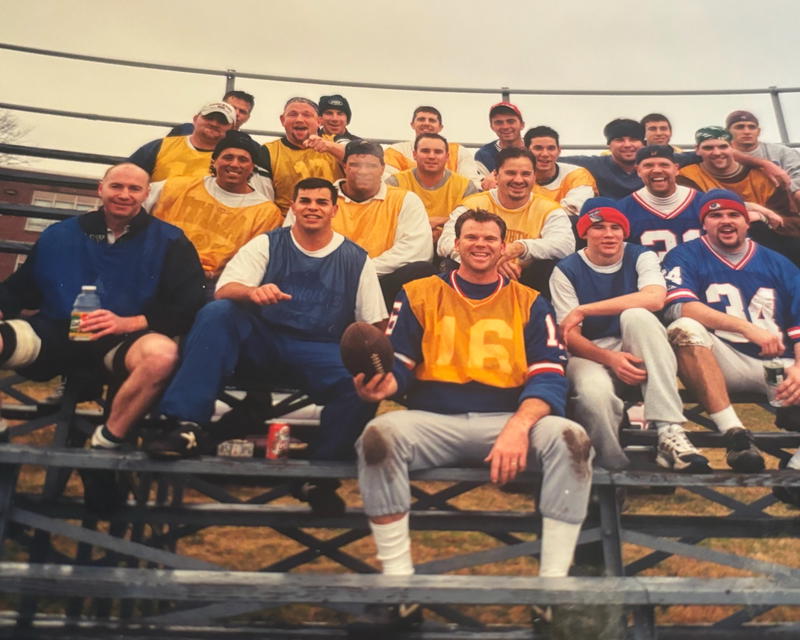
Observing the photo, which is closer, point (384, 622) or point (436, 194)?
point (384, 622)

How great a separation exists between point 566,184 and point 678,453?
8.80 feet

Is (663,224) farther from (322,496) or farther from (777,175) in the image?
(322,496)

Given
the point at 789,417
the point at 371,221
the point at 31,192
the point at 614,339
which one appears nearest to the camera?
the point at 789,417

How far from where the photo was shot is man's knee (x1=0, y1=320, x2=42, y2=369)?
250cm

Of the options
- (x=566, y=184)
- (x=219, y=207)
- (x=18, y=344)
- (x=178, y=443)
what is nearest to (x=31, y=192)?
(x=219, y=207)

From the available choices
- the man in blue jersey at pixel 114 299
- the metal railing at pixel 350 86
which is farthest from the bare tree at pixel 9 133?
the man in blue jersey at pixel 114 299

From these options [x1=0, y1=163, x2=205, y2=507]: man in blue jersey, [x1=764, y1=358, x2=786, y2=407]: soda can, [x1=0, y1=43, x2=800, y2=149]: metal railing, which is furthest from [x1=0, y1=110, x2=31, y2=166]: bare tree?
[x1=764, y1=358, x2=786, y2=407]: soda can

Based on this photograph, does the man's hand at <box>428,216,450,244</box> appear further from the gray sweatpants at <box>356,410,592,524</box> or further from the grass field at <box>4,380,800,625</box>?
the gray sweatpants at <box>356,410,592,524</box>

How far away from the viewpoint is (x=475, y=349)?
8.61ft

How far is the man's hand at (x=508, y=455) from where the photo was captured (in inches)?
89.4

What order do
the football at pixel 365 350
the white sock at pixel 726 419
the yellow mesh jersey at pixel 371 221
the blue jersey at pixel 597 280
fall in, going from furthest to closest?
the yellow mesh jersey at pixel 371 221, the blue jersey at pixel 597 280, the white sock at pixel 726 419, the football at pixel 365 350

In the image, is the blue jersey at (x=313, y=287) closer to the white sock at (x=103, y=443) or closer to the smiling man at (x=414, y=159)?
the white sock at (x=103, y=443)

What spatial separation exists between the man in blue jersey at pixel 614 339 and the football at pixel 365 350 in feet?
3.12

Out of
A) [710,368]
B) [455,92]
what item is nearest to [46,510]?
[710,368]
